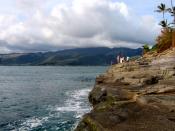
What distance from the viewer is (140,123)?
22.6 m

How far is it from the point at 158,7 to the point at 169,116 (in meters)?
90.5

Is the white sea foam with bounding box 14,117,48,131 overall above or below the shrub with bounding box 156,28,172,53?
below

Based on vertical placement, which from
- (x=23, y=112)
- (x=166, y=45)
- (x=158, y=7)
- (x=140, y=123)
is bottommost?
Answer: (x=23, y=112)

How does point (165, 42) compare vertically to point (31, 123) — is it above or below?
above

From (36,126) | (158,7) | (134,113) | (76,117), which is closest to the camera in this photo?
(134,113)

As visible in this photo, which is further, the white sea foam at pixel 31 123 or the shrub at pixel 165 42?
the shrub at pixel 165 42

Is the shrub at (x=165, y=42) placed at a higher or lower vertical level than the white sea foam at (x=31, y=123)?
higher

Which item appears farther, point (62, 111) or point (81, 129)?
point (62, 111)

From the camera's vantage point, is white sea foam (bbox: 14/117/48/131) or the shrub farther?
the shrub

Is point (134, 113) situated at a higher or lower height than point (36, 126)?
higher

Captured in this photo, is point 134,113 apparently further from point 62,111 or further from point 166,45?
point 166,45

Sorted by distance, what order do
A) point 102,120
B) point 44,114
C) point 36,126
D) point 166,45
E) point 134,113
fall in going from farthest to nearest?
point 166,45 → point 44,114 → point 36,126 → point 134,113 → point 102,120

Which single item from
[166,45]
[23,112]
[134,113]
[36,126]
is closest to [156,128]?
[134,113]

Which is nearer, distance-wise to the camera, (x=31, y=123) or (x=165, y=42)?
(x=31, y=123)
